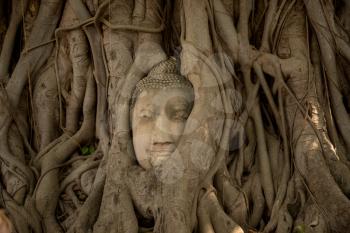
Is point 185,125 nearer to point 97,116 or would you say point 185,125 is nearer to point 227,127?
point 227,127

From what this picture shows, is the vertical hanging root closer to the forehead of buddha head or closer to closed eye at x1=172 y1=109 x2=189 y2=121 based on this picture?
the forehead of buddha head

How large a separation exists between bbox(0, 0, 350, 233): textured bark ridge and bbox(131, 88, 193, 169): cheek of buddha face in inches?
3.8

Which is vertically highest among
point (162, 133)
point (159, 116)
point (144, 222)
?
point (159, 116)

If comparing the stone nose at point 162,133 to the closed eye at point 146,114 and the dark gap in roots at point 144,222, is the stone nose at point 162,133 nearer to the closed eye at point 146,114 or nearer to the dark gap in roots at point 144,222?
the closed eye at point 146,114

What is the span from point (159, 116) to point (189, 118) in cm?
22

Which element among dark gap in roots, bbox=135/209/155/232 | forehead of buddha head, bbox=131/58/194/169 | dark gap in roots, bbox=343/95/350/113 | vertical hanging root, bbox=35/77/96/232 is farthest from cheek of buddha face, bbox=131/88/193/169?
dark gap in roots, bbox=343/95/350/113

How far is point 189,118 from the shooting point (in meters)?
3.98

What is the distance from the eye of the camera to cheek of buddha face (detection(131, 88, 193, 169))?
4.04m

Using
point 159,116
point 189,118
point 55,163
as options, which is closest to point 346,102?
point 189,118

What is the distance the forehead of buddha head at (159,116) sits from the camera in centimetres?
404

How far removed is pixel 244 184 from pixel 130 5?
1616 mm

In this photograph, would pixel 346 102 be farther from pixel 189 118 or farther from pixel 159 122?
pixel 159 122

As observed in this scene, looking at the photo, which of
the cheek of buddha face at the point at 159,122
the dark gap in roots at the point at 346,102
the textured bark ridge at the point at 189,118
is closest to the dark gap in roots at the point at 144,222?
the textured bark ridge at the point at 189,118

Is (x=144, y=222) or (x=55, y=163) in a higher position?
(x=55, y=163)
